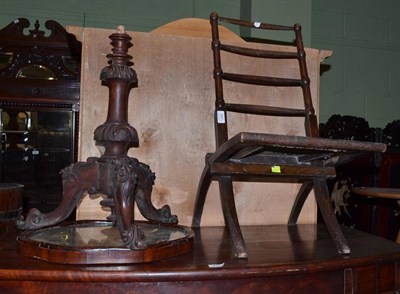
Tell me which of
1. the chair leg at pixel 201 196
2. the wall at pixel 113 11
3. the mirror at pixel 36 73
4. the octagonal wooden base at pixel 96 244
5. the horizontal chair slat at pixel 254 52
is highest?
the wall at pixel 113 11

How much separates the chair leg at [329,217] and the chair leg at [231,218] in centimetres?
22

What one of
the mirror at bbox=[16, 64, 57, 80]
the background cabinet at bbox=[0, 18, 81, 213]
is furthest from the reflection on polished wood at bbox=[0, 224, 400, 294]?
the mirror at bbox=[16, 64, 57, 80]

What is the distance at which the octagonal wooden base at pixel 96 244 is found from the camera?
2.88ft

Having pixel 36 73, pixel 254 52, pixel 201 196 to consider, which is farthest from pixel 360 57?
pixel 201 196

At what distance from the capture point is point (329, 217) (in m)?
1.15

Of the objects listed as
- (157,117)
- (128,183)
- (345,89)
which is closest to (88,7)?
(345,89)

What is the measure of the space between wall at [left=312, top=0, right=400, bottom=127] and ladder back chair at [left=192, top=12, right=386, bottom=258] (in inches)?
96.7

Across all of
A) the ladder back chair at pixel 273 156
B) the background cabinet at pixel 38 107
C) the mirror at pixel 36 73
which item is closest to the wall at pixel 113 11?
the background cabinet at pixel 38 107

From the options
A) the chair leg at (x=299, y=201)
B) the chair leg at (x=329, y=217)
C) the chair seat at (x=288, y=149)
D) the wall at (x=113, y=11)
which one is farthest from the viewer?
the wall at (x=113, y=11)

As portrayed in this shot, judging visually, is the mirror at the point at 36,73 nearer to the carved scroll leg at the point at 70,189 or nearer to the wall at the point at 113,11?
the wall at the point at 113,11

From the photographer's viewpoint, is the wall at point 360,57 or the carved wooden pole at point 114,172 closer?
the carved wooden pole at point 114,172

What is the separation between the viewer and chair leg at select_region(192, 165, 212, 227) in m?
1.27

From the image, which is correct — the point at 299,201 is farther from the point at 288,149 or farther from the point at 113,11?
the point at 113,11

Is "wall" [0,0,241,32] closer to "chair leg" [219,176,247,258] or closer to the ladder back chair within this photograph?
the ladder back chair
